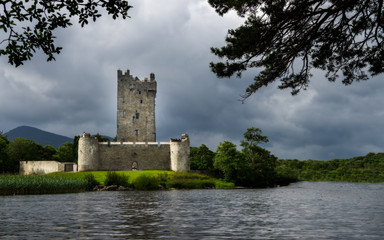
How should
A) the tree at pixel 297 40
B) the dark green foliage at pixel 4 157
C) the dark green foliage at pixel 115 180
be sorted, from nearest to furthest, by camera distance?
the tree at pixel 297 40, the dark green foliage at pixel 115 180, the dark green foliage at pixel 4 157

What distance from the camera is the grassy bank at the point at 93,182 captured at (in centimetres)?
3488

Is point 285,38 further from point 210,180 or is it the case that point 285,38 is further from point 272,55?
point 210,180

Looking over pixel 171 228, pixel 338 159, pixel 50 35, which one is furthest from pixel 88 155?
pixel 338 159

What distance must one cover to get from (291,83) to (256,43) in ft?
11.6

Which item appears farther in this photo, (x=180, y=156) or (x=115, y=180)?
(x=180, y=156)

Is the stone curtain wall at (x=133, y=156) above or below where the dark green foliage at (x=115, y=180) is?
above

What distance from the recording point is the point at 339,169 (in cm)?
8662

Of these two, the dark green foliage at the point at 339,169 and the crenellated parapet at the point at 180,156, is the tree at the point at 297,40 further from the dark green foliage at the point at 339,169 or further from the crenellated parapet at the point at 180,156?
the dark green foliage at the point at 339,169

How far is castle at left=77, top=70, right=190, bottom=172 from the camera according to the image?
5581 centimetres

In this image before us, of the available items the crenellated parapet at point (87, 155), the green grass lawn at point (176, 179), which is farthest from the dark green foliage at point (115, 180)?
the crenellated parapet at point (87, 155)

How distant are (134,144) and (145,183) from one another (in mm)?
13995

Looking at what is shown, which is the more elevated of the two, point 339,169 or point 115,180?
point 339,169

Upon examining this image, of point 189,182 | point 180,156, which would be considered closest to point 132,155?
point 180,156

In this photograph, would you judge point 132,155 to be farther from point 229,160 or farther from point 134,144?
point 229,160
